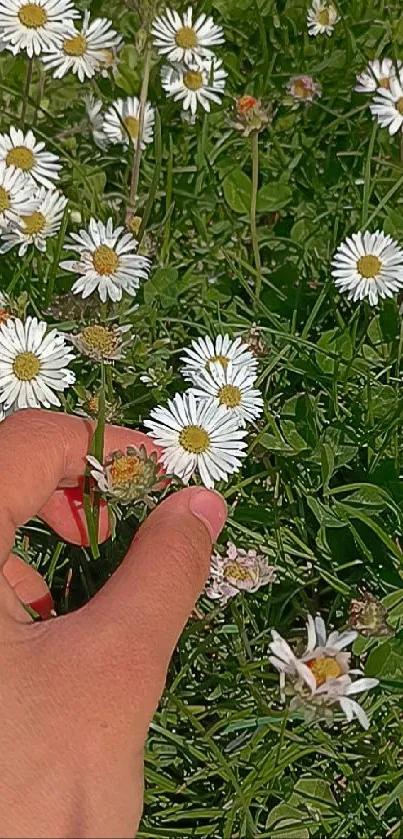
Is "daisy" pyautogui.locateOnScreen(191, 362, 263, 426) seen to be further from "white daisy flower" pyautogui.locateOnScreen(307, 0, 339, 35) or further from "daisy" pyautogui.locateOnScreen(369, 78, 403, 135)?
"white daisy flower" pyautogui.locateOnScreen(307, 0, 339, 35)

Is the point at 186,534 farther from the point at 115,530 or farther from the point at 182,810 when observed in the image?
the point at 182,810

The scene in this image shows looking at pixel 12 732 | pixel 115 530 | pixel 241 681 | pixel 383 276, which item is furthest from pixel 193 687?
pixel 383 276

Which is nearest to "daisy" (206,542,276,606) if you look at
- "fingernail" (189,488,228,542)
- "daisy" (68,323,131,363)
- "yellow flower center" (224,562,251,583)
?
"yellow flower center" (224,562,251,583)

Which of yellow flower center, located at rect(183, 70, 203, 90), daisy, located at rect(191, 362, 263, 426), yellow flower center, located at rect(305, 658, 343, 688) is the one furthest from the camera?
yellow flower center, located at rect(183, 70, 203, 90)

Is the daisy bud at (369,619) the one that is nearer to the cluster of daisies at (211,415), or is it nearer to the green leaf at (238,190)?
the cluster of daisies at (211,415)

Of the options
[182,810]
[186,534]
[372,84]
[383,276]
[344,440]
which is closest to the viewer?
[186,534]

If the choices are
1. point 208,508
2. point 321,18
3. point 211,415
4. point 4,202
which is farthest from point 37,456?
point 321,18

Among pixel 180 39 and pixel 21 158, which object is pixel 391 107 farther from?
pixel 21 158
